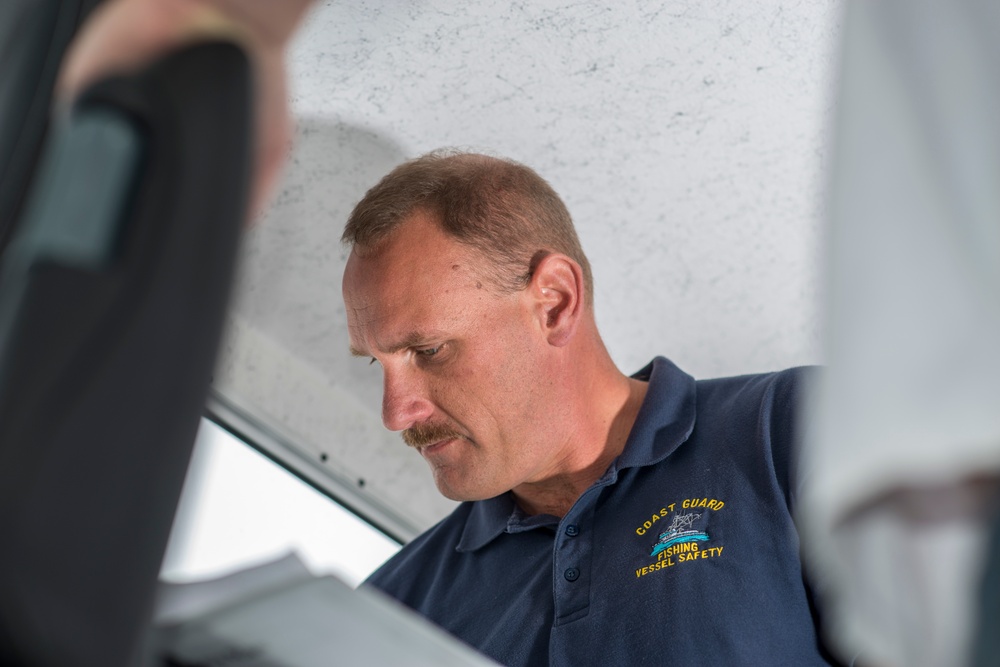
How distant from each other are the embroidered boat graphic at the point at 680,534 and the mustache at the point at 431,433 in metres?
0.47

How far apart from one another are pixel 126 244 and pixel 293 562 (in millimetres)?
360

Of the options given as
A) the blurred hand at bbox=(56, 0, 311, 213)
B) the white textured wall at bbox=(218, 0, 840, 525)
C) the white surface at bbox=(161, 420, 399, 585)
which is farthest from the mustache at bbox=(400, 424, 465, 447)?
the blurred hand at bbox=(56, 0, 311, 213)

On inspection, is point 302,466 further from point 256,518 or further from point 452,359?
point 452,359

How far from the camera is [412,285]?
181 cm

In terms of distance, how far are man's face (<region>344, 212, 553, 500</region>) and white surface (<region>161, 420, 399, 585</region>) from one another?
0.76 meters

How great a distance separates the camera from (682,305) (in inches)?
94.1

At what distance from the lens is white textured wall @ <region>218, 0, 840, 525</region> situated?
175 cm

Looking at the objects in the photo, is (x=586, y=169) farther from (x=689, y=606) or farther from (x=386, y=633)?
(x=386, y=633)

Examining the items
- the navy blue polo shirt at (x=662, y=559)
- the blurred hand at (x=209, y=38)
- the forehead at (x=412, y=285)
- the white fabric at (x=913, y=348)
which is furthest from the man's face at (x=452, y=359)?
the white fabric at (x=913, y=348)

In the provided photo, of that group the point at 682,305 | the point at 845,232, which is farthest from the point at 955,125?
the point at 682,305

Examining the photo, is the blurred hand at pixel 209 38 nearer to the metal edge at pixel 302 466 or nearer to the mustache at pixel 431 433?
the mustache at pixel 431 433

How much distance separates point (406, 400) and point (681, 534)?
1.92ft

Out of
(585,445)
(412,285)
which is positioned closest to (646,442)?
(585,445)

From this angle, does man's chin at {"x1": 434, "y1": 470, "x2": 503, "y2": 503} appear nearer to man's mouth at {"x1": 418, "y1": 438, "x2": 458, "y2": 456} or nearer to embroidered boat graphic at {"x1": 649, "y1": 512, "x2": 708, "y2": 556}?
man's mouth at {"x1": 418, "y1": 438, "x2": 458, "y2": 456}
